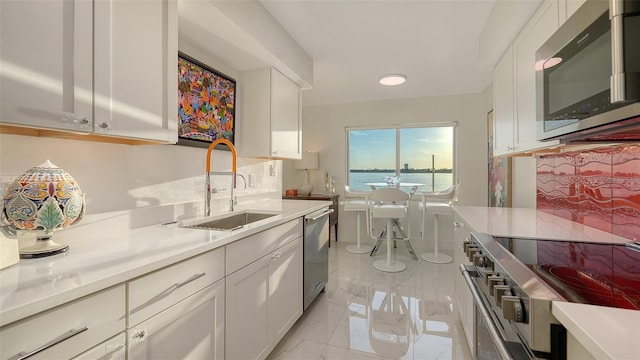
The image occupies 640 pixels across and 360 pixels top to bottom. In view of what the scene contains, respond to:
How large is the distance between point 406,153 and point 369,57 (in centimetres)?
217


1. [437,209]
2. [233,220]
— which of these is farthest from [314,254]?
[437,209]

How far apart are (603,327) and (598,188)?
1.40 m

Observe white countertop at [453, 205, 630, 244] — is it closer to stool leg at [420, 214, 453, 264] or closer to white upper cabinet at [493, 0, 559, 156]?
white upper cabinet at [493, 0, 559, 156]

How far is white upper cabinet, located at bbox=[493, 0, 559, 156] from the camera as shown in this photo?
1.46 metres

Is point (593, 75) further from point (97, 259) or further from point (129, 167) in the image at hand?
point (129, 167)

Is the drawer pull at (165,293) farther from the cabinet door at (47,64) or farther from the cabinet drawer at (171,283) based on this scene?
the cabinet door at (47,64)

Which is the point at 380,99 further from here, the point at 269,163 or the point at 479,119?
the point at 269,163

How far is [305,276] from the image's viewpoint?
220 centimetres

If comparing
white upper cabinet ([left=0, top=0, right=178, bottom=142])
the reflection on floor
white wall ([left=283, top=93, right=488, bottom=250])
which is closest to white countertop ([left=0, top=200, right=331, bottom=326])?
white upper cabinet ([left=0, top=0, right=178, bottom=142])

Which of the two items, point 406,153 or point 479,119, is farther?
point 406,153

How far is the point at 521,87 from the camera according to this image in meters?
1.74

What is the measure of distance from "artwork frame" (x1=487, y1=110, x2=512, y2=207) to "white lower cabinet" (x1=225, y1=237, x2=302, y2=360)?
87.0 inches

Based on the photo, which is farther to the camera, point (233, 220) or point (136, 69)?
point (233, 220)

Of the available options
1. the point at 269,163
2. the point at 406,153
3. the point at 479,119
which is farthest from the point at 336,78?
the point at 479,119
